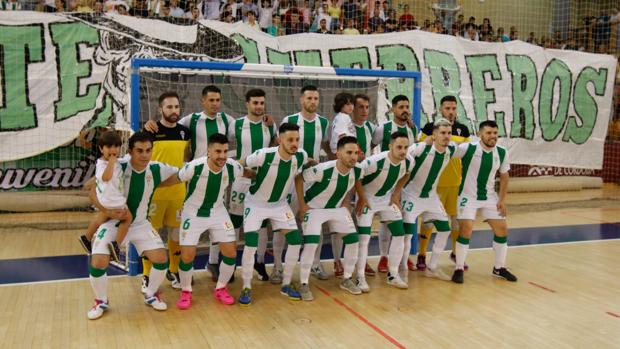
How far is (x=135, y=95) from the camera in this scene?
5586mm

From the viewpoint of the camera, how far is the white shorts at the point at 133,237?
4.57 metres

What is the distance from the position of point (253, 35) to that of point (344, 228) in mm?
4759

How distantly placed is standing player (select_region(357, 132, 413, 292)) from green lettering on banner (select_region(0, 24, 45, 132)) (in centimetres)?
521

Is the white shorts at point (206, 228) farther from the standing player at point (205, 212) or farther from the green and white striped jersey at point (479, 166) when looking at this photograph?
the green and white striped jersey at point (479, 166)

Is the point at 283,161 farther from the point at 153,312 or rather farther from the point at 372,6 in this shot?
the point at 372,6

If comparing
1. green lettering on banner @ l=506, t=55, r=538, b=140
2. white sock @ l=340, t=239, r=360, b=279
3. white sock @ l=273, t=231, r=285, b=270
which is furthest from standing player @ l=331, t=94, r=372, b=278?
green lettering on banner @ l=506, t=55, r=538, b=140

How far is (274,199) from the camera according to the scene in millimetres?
5230

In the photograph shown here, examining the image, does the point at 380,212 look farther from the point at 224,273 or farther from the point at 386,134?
the point at 224,273

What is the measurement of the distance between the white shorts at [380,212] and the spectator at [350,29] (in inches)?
214

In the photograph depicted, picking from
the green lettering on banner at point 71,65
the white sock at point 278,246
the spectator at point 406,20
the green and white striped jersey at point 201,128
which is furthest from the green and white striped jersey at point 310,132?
the spectator at point 406,20

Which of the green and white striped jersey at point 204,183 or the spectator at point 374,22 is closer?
the green and white striped jersey at point 204,183

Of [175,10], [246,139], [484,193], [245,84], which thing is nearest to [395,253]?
[484,193]

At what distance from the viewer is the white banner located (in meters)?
8.05

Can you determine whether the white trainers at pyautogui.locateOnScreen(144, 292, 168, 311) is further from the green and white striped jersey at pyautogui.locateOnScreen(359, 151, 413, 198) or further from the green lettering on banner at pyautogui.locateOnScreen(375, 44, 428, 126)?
the green lettering on banner at pyautogui.locateOnScreen(375, 44, 428, 126)
